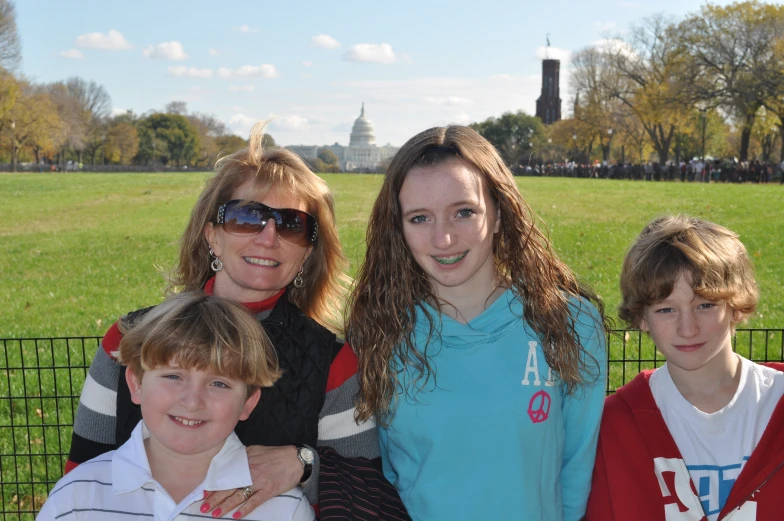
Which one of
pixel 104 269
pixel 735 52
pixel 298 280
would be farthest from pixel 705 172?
pixel 298 280

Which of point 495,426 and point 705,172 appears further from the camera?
point 705,172

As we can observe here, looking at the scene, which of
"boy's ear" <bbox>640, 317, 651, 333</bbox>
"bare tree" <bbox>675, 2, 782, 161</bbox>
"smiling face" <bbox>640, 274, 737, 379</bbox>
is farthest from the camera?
"bare tree" <bbox>675, 2, 782, 161</bbox>

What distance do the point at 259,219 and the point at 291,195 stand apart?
177mm

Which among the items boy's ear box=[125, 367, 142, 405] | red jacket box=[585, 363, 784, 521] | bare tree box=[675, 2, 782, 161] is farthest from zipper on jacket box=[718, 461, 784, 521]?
bare tree box=[675, 2, 782, 161]

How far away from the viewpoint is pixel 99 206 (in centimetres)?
2825

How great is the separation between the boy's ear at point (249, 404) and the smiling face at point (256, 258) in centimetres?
46

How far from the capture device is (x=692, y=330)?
121 inches

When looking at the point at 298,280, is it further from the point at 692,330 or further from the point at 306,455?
the point at 692,330

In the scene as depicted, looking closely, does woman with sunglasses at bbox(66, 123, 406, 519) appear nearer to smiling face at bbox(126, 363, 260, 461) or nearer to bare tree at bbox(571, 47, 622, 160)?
smiling face at bbox(126, 363, 260, 461)

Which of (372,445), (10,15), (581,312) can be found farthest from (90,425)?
(10,15)

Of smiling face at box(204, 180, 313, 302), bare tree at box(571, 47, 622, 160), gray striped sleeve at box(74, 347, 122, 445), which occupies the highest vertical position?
bare tree at box(571, 47, 622, 160)

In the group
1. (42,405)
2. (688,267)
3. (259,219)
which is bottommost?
(42,405)

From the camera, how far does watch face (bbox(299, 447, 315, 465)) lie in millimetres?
2776

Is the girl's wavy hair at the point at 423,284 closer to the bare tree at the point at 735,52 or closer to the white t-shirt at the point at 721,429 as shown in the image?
the white t-shirt at the point at 721,429
